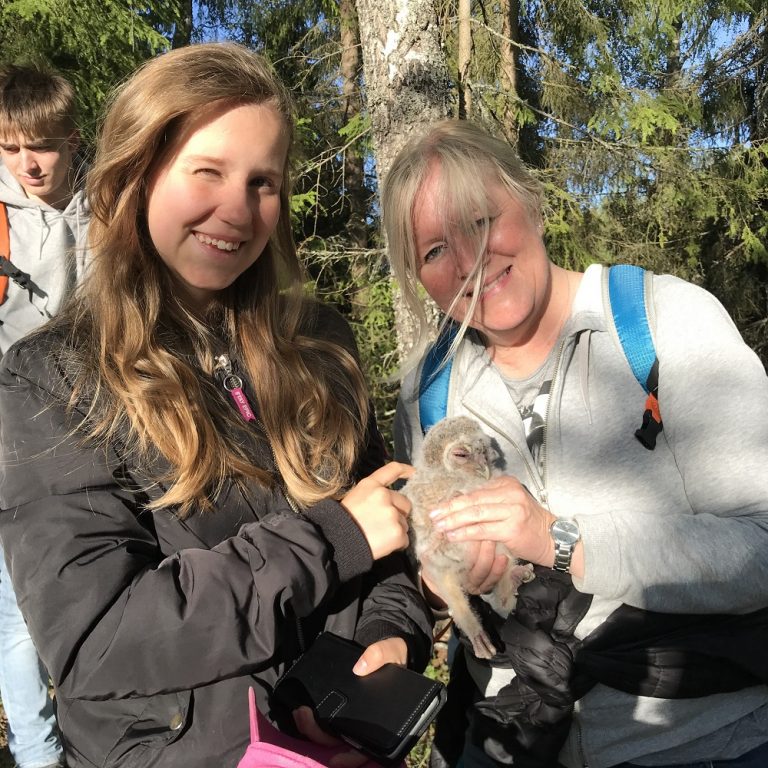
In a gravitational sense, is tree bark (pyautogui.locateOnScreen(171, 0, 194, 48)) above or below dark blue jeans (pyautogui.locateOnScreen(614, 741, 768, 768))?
above

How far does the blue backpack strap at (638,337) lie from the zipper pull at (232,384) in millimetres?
1170

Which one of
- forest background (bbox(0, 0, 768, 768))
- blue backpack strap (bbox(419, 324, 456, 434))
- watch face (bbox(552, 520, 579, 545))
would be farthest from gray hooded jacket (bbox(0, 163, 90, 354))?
watch face (bbox(552, 520, 579, 545))

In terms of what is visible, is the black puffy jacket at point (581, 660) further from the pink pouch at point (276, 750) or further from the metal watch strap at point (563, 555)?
the pink pouch at point (276, 750)

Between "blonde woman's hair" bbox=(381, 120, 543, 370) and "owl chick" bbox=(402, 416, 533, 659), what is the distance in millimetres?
376

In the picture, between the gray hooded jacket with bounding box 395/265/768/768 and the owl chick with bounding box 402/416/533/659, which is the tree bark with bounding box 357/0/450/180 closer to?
the gray hooded jacket with bounding box 395/265/768/768

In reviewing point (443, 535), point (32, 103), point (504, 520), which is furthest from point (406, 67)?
point (504, 520)

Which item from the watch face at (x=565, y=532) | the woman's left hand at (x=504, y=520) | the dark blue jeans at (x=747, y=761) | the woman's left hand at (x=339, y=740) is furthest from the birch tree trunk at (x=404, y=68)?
the dark blue jeans at (x=747, y=761)

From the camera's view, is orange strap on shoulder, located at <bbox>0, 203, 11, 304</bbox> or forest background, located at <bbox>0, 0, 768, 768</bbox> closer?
orange strap on shoulder, located at <bbox>0, 203, 11, 304</bbox>

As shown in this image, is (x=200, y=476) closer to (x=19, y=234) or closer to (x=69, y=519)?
(x=69, y=519)

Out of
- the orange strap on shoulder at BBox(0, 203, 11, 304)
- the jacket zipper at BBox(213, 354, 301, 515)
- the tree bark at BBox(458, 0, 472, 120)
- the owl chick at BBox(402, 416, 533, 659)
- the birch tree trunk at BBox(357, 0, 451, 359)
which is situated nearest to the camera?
the jacket zipper at BBox(213, 354, 301, 515)

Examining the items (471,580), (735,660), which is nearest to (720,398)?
(735,660)

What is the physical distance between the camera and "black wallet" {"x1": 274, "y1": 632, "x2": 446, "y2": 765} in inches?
60.2

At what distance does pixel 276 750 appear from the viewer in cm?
134

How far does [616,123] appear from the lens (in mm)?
6910
